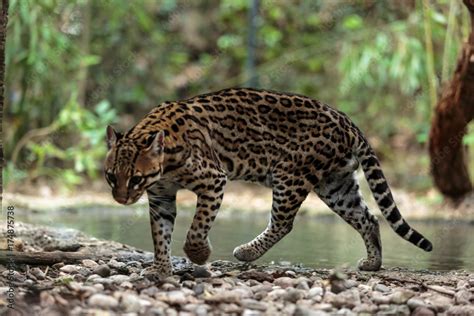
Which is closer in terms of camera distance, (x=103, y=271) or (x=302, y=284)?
(x=302, y=284)

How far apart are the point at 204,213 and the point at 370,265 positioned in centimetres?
159

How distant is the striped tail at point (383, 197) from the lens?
270 inches

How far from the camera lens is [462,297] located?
5305mm

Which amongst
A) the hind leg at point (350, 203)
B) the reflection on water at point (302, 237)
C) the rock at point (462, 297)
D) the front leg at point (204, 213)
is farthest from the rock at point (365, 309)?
the reflection on water at point (302, 237)

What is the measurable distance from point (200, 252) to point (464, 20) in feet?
27.0

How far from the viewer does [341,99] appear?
1778 cm

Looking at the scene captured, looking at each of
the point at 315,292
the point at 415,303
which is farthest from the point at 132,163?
the point at 415,303

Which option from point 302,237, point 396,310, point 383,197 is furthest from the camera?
point 302,237

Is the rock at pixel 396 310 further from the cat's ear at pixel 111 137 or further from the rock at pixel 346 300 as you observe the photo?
the cat's ear at pixel 111 137

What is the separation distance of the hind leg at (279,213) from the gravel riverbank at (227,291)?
0.19 m

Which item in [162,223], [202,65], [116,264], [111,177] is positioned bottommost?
[116,264]

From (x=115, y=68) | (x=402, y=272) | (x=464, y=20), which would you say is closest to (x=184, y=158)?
(x=402, y=272)

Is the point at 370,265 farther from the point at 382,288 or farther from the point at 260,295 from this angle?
the point at 260,295

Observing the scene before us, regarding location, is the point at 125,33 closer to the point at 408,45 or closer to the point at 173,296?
the point at 408,45
